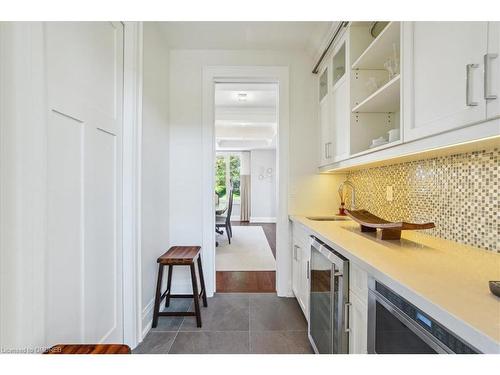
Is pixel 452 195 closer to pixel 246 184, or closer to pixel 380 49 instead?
pixel 380 49

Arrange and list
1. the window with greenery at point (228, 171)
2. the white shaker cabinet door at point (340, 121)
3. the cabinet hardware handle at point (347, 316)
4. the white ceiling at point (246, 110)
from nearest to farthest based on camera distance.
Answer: the cabinet hardware handle at point (347, 316), the white shaker cabinet door at point (340, 121), the white ceiling at point (246, 110), the window with greenery at point (228, 171)

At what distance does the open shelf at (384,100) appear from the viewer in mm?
1350

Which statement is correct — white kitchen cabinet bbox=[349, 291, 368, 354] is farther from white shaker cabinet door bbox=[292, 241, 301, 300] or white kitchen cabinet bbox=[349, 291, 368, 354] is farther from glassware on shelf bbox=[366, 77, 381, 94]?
glassware on shelf bbox=[366, 77, 381, 94]

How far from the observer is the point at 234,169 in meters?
8.47

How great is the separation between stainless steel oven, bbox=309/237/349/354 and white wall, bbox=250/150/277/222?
6.48 meters

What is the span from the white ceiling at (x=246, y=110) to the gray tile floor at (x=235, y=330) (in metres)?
2.43

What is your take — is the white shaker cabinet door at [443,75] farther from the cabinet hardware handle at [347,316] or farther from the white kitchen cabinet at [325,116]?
the white kitchen cabinet at [325,116]

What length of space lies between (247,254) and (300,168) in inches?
86.9

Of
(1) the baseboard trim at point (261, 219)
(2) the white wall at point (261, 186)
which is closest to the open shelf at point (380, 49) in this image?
(2) the white wall at point (261, 186)

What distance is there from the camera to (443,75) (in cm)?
95

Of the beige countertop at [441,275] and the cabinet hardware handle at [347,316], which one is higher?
the beige countertop at [441,275]

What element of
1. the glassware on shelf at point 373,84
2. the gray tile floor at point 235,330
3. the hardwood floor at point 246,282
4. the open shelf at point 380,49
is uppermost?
the open shelf at point 380,49

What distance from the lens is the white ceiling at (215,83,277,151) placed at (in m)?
3.44

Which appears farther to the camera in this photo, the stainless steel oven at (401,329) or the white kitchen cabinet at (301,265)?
the white kitchen cabinet at (301,265)
